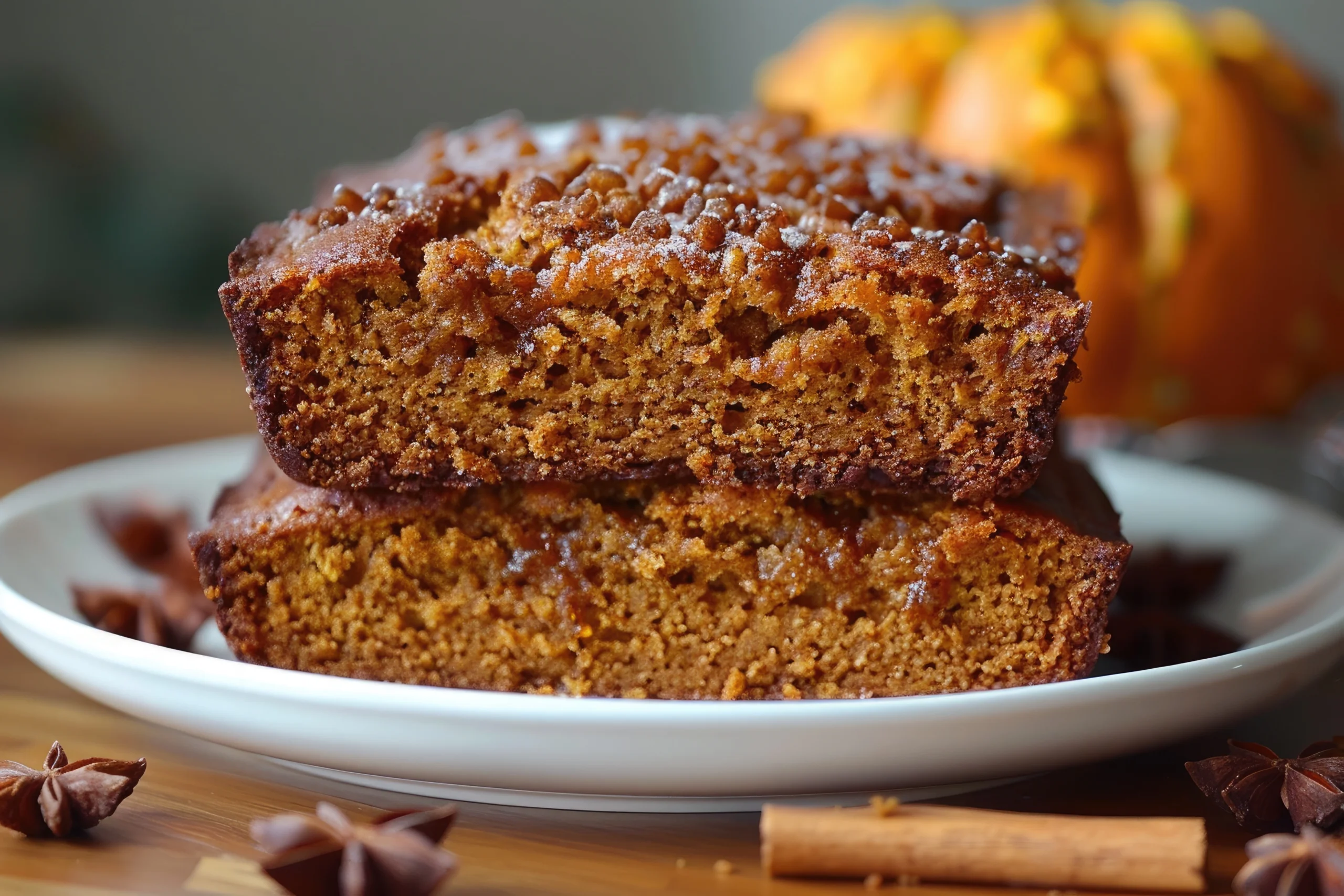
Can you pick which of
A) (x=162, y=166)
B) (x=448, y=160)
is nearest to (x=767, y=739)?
(x=448, y=160)

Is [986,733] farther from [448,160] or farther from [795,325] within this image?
[448,160]

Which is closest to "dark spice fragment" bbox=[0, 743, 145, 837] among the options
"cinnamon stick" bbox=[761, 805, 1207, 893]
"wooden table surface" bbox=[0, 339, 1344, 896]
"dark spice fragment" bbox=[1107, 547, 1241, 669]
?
"wooden table surface" bbox=[0, 339, 1344, 896]

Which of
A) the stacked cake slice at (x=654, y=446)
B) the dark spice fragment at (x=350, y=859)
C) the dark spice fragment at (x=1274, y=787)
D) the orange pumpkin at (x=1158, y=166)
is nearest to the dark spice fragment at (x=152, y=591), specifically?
the stacked cake slice at (x=654, y=446)

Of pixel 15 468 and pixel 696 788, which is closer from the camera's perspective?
pixel 696 788

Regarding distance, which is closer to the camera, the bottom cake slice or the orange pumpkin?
the bottom cake slice

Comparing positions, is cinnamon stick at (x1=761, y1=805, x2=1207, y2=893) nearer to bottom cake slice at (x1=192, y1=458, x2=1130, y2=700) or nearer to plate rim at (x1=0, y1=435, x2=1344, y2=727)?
plate rim at (x1=0, y1=435, x2=1344, y2=727)

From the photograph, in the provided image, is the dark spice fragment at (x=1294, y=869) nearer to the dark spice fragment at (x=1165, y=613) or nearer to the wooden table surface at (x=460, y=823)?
the wooden table surface at (x=460, y=823)
